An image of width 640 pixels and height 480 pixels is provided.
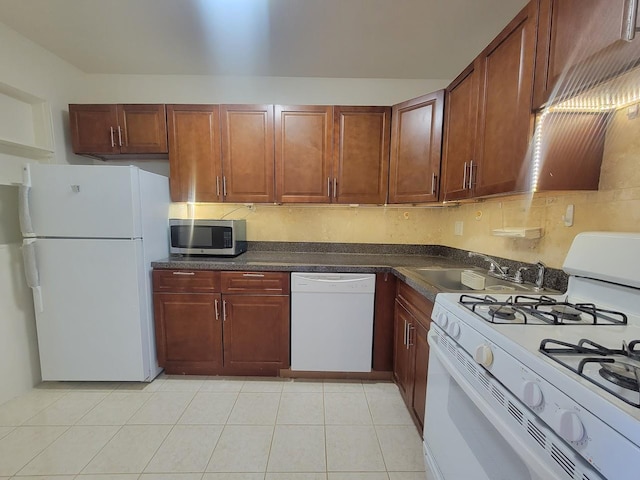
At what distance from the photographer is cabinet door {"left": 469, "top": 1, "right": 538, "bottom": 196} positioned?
3.70ft

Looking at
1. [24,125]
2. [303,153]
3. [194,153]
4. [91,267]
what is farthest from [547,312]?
[24,125]

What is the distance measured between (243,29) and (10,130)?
1842 millimetres

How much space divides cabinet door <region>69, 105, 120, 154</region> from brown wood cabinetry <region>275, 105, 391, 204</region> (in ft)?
4.53

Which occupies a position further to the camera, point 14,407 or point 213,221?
point 213,221

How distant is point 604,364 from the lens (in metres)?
0.60

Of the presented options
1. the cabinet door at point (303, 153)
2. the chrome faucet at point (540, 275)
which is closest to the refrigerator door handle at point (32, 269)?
the cabinet door at point (303, 153)

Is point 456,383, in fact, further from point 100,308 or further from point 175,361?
point 100,308

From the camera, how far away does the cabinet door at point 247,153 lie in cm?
218

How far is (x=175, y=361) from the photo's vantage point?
A: 2.07 m

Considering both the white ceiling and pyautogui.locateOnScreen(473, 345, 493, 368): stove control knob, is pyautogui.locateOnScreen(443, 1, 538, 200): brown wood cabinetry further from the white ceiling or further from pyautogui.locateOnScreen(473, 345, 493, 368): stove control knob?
pyautogui.locateOnScreen(473, 345, 493, 368): stove control knob

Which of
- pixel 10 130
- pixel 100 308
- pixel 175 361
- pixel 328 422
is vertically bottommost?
pixel 328 422

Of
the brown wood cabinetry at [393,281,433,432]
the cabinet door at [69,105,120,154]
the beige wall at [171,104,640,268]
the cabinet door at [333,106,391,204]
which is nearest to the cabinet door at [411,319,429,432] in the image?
the brown wood cabinetry at [393,281,433,432]

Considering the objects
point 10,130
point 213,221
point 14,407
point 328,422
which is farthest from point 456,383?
point 10,130

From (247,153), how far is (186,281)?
45.4 inches
